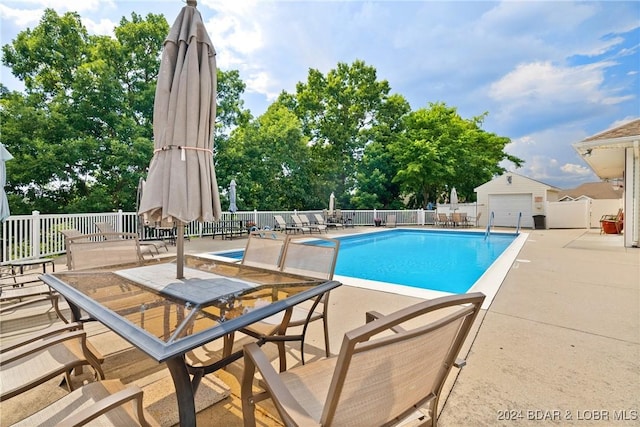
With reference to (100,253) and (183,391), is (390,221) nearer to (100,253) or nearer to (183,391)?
(100,253)

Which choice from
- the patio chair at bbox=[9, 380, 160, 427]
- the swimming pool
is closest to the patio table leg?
the patio chair at bbox=[9, 380, 160, 427]

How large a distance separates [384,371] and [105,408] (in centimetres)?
90

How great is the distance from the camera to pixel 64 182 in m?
14.3

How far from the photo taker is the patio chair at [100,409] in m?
0.93

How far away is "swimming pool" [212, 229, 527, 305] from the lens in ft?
15.5

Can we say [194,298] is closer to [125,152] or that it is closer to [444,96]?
[125,152]

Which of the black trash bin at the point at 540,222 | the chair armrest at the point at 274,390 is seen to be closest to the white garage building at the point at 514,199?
the black trash bin at the point at 540,222

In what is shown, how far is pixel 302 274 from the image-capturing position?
266 cm

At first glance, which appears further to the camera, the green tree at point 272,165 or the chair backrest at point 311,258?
the green tree at point 272,165

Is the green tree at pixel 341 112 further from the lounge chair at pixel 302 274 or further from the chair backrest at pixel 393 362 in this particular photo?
the chair backrest at pixel 393 362

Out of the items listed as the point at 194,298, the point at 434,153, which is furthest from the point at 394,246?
the point at 434,153

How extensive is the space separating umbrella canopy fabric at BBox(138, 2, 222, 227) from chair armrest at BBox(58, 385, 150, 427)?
1.23m

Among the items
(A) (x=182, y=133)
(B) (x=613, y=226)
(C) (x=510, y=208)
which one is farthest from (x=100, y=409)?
(C) (x=510, y=208)

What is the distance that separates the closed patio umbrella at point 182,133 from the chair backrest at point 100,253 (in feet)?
3.52
